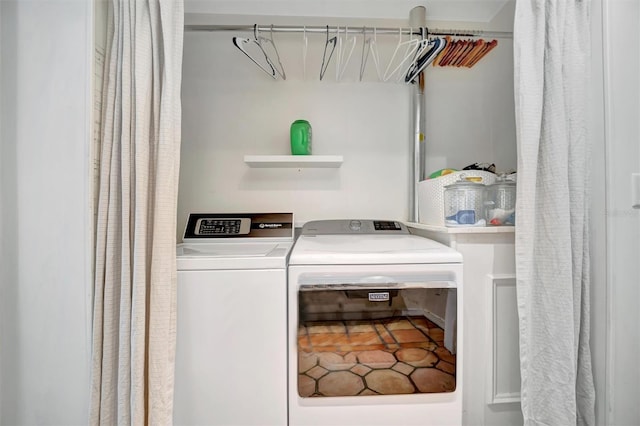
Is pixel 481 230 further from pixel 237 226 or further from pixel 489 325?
pixel 237 226

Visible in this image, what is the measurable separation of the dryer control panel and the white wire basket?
18 cm

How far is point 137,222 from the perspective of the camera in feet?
3.24

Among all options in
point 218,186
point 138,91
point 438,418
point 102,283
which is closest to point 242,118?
point 218,186

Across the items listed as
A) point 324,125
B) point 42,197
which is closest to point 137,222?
point 42,197

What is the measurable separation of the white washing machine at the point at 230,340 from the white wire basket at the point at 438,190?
82 cm

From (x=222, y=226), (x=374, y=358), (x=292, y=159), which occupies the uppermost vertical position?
(x=292, y=159)

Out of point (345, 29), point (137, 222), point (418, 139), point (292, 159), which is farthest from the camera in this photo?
point (418, 139)

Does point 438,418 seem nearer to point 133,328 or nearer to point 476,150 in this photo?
point 133,328

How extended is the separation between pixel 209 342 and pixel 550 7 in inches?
73.7

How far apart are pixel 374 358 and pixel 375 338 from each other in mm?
78

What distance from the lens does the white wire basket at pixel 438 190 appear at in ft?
4.26

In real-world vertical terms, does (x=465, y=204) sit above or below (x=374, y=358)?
above

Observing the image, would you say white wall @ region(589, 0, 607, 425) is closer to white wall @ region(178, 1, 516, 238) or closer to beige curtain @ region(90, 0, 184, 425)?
A: white wall @ region(178, 1, 516, 238)

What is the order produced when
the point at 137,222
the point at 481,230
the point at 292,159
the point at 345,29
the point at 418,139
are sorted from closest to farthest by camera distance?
the point at 137,222 < the point at 481,230 < the point at 345,29 < the point at 292,159 < the point at 418,139
